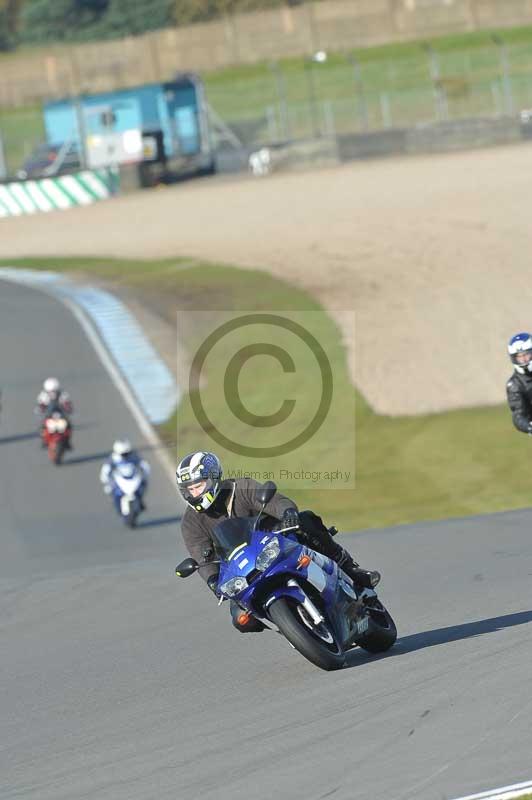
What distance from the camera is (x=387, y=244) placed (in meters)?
36.8

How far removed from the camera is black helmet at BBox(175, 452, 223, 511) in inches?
326

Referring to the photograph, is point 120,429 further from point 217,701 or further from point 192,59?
point 192,59

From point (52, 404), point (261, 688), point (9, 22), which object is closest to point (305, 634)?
point (261, 688)

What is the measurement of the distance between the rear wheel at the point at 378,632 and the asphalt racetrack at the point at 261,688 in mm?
134

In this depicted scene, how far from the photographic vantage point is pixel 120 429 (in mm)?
25562

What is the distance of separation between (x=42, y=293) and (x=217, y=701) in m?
32.3

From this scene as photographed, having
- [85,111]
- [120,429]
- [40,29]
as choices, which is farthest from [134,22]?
[120,429]

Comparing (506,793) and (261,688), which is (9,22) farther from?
(506,793)

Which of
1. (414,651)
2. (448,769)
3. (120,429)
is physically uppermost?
(448,769)

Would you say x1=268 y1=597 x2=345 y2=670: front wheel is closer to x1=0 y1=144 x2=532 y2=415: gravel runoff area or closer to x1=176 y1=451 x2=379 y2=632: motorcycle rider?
x1=176 y1=451 x2=379 y2=632: motorcycle rider

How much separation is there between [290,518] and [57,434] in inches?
626

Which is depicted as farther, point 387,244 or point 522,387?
point 387,244

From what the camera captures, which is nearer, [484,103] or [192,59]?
[484,103]

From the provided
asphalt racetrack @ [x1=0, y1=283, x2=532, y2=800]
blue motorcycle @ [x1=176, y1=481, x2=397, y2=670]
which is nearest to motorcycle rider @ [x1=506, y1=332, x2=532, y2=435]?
asphalt racetrack @ [x1=0, y1=283, x2=532, y2=800]
